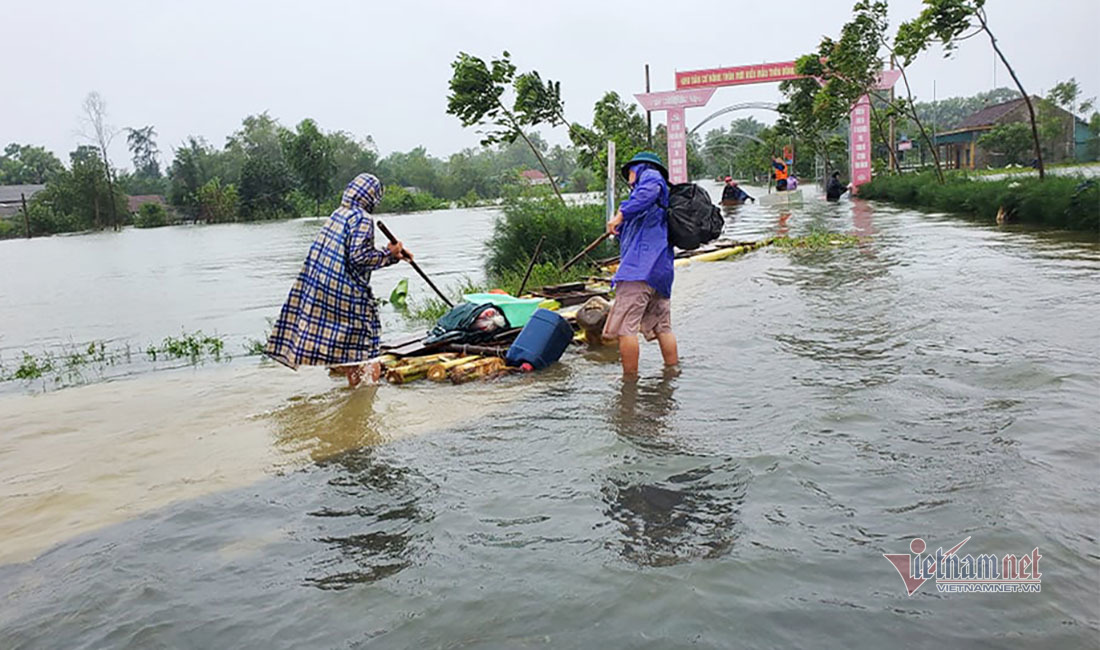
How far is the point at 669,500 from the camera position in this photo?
3725 mm

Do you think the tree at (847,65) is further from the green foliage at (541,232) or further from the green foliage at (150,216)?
the green foliage at (150,216)

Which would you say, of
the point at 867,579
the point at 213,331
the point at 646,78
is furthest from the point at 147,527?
the point at 646,78

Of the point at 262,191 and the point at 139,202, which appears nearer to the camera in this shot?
the point at 262,191

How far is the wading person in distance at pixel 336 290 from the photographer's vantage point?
5953 mm

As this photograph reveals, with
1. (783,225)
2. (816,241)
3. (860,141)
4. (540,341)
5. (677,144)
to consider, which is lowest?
(540,341)

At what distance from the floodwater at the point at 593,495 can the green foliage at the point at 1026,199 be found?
6478 millimetres

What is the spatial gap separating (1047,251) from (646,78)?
56.1 ft

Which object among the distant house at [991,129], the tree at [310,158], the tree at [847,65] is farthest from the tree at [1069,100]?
the tree at [310,158]

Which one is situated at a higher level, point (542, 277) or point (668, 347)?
point (542, 277)

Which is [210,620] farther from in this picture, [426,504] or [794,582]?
[794,582]

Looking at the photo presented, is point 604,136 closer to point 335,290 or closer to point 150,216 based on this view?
point 335,290

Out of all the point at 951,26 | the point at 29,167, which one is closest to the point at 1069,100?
the point at 951,26

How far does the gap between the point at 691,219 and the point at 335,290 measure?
2701 millimetres

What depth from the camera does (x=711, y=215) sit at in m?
5.83
